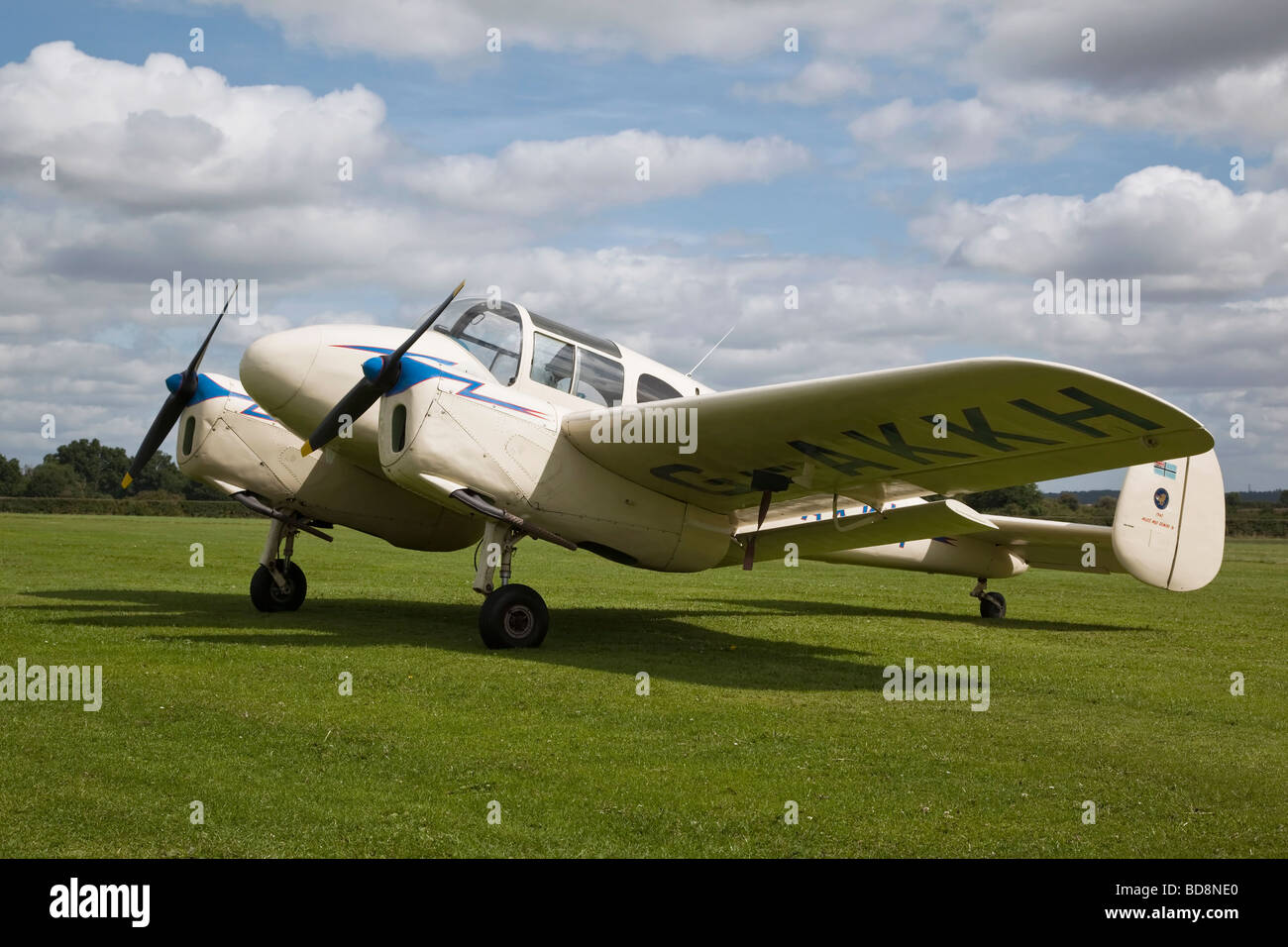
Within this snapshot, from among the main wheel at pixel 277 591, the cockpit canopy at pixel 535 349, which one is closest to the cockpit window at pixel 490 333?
the cockpit canopy at pixel 535 349

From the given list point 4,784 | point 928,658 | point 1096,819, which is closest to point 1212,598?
point 928,658

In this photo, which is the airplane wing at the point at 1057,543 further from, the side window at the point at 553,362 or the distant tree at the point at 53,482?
the distant tree at the point at 53,482

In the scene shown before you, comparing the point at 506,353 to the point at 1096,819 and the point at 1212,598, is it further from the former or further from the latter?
the point at 1212,598

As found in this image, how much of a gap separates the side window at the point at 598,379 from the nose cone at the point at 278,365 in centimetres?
272

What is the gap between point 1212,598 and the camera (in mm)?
19672

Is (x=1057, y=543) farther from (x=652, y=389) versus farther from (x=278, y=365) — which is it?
(x=278, y=365)

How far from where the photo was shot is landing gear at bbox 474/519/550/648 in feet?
31.9

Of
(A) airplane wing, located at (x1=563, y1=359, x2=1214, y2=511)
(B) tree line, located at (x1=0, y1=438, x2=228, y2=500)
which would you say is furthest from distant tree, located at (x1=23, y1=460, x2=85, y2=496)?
(A) airplane wing, located at (x1=563, y1=359, x2=1214, y2=511)

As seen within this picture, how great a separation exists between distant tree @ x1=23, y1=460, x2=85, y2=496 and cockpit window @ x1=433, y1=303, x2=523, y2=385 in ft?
252

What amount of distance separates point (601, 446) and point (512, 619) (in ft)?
6.03

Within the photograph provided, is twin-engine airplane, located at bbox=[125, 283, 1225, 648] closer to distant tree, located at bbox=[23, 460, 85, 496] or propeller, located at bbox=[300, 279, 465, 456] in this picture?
propeller, located at bbox=[300, 279, 465, 456]

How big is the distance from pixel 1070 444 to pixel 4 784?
7.46 m
